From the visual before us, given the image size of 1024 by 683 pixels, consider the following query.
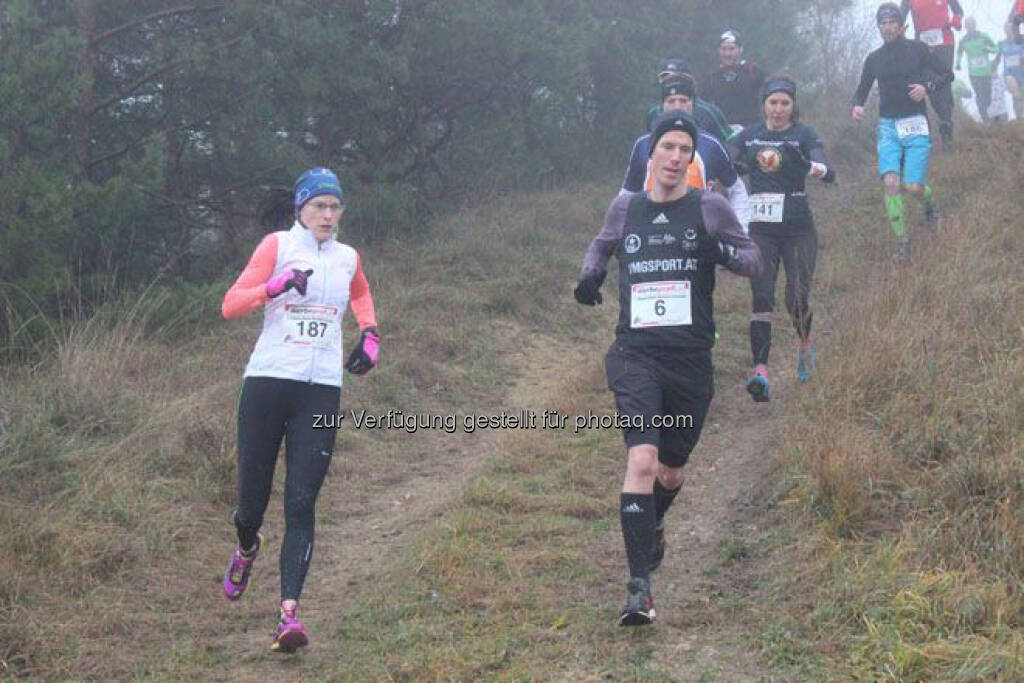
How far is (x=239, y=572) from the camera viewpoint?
557 cm

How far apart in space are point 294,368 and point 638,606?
175 centimetres

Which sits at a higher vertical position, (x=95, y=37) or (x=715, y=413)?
(x=95, y=37)

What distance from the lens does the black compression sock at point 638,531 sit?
4941mm

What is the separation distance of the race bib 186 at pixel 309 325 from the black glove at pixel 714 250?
164cm

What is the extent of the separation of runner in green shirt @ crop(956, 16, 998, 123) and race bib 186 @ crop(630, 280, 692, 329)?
16.4 meters

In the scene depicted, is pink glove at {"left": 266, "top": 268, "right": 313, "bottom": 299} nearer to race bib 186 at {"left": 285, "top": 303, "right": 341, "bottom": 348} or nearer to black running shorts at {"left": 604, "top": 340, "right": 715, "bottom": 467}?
race bib 186 at {"left": 285, "top": 303, "right": 341, "bottom": 348}

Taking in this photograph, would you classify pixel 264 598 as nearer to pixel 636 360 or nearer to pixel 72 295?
pixel 636 360

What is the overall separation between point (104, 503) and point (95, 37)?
565 cm

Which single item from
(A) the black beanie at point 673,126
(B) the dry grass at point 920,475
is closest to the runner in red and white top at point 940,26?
(B) the dry grass at point 920,475

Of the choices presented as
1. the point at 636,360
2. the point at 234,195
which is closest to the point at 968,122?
the point at 234,195

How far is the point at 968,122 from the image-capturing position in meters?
17.9

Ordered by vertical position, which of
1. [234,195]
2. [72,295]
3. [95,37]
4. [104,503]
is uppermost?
[95,37]

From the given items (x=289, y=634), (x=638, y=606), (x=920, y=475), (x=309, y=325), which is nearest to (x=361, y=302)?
(x=309, y=325)

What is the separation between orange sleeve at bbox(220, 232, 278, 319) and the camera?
17.3 ft
